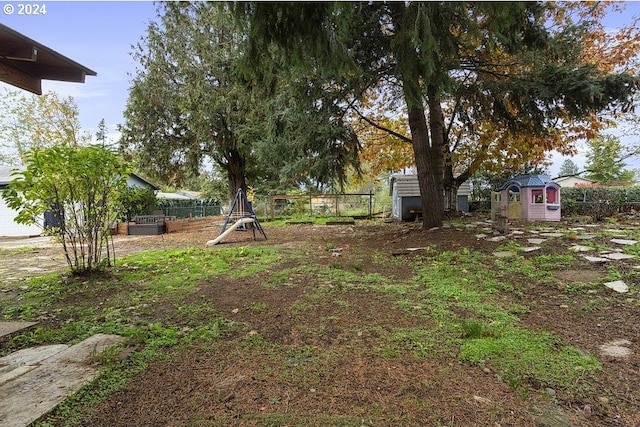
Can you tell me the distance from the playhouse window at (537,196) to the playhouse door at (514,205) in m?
0.40

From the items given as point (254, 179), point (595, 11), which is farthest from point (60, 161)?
point (254, 179)

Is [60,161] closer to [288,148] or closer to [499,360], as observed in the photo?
[288,148]

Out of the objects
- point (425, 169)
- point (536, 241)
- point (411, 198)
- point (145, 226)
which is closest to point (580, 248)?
point (536, 241)

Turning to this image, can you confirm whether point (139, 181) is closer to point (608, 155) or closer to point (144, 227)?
point (144, 227)

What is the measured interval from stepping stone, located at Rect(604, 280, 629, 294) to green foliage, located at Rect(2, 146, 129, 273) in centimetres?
638

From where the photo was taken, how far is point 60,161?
14.3ft

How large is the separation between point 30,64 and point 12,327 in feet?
8.81

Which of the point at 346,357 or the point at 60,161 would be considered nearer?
the point at 346,357

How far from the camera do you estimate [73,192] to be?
4.67m

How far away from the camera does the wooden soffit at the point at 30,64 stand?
9.60 feet

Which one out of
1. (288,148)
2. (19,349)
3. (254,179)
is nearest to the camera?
(19,349)

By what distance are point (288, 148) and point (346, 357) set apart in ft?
20.8

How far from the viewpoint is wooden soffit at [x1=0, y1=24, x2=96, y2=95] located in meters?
2.93

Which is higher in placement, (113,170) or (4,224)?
(113,170)
